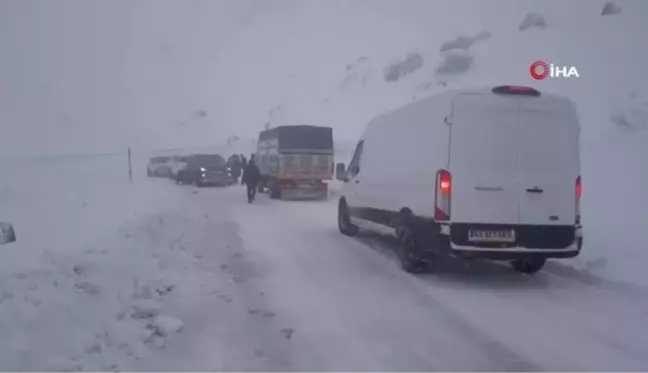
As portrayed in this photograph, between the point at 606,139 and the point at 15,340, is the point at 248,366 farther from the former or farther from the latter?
the point at 606,139

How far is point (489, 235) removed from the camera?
7855 mm

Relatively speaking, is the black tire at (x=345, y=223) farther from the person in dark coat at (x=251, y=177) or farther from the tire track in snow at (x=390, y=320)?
the person in dark coat at (x=251, y=177)

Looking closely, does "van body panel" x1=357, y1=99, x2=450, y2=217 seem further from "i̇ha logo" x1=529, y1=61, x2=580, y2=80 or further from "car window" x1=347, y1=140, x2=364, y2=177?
"i̇ha logo" x1=529, y1=61, x2=580, y2=80

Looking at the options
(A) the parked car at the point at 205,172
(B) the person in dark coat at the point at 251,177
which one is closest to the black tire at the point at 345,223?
(B) the person in dark coat at the point at 251,177

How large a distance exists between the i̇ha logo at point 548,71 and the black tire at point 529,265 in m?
29.0

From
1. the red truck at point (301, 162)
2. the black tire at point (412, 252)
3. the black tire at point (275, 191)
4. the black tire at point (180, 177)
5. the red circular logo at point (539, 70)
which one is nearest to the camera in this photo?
the black tire at point (412, 252)

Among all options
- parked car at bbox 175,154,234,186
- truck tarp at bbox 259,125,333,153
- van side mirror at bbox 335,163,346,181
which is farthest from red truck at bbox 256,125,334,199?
van side mirror at bbox 335,163,346,181

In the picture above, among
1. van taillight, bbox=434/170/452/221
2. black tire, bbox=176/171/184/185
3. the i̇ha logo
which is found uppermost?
the i̇ha logo

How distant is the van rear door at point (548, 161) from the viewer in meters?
7.86

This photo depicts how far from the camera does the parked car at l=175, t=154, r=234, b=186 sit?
1222 inches

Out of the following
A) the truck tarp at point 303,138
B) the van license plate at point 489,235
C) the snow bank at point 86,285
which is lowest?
the snow bank at point 86,285

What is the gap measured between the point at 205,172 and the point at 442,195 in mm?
24283

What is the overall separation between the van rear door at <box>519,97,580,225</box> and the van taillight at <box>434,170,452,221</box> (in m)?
0.97

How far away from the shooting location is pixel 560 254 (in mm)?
8008
